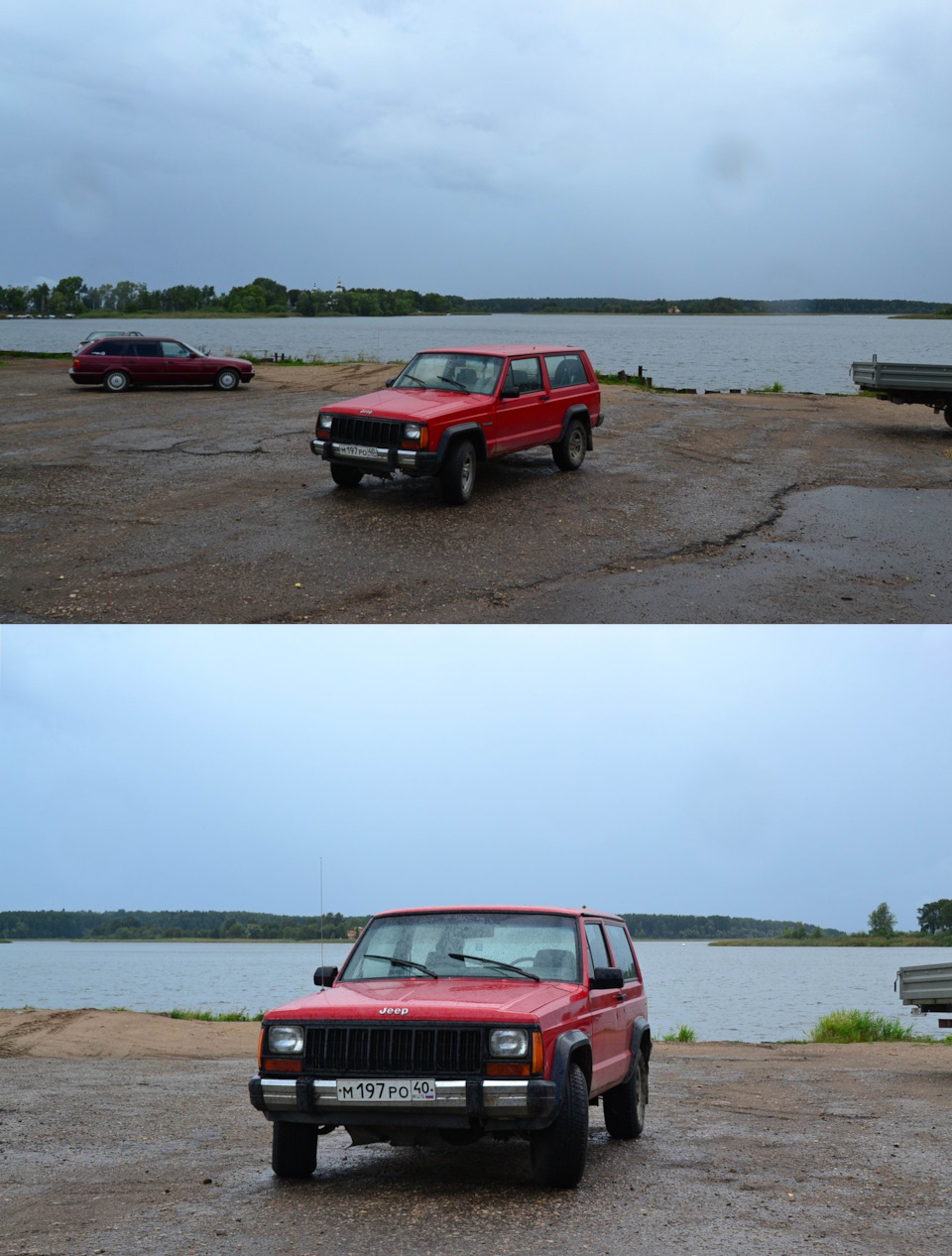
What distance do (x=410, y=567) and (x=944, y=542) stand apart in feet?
21.1

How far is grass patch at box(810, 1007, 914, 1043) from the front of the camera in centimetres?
1515

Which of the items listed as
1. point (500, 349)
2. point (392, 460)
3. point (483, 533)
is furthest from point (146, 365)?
point (483, 533)

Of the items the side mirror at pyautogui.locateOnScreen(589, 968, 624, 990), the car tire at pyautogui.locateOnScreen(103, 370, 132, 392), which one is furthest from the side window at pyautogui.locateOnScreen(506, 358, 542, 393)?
the car tire at pyautogui.locateOnScreen(103, 370, 132, 392)

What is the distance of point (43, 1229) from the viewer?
15.1 feet

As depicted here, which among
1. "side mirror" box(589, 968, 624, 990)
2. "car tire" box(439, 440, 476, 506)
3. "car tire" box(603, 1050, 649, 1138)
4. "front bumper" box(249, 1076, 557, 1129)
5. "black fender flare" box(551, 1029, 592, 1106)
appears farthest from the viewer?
"car tire" box(439, 440, 476, 506)

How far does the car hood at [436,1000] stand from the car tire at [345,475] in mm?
9790

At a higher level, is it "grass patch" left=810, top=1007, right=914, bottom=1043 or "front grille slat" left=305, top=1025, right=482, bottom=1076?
"front grille slat" left=305, top=1025, right=482, bottom=1076

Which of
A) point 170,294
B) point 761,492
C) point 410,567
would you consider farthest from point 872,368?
point 170,294

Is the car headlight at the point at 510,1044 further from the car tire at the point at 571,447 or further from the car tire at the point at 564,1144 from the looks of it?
the car tire at the point at 571,447

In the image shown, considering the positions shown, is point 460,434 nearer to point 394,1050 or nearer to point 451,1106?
point 394,1050

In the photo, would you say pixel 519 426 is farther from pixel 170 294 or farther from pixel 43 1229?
pixel 170 294

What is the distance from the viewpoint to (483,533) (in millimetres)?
13023

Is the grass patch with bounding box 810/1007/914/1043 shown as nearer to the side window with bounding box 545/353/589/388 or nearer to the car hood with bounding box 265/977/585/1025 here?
the side window with bounding box 545/353/589/388

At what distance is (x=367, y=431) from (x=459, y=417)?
1152 millimetres
